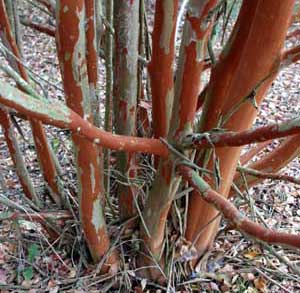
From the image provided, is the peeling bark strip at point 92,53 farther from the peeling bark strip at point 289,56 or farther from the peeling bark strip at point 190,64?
the peeling bark strip at point 289,56

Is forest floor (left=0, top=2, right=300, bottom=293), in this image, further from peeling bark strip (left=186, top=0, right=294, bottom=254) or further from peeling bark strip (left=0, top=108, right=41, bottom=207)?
peeling bark strip (left=186, top=0, right=294, bottom=254)

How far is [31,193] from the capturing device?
1826 mm

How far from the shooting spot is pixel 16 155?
1.74 m

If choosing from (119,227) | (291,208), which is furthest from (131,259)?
(291,208)

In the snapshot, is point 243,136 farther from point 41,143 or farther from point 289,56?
point 41,143

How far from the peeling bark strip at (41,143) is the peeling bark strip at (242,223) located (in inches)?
24.3

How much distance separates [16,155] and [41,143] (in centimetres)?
12

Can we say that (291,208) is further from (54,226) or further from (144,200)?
(54,226)

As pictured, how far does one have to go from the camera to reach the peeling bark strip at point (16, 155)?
1630mm

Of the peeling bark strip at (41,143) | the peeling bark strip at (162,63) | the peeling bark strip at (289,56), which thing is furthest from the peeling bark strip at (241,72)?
the peeling bark strip at (41,143)

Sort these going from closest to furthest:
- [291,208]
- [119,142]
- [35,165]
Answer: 1. [119,142]
2. [291,208]
3. [35,165]

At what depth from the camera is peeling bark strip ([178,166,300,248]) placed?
39.4 inches

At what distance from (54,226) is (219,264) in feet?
2.17

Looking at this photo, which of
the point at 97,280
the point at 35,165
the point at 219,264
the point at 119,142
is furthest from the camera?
the point at 35,165
